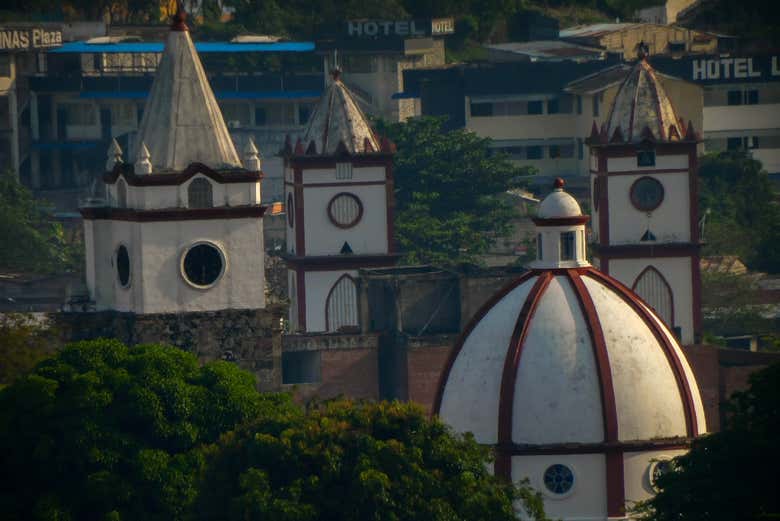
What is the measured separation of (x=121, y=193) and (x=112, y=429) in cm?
1097

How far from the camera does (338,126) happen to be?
358ft

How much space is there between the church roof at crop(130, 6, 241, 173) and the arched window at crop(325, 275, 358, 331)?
19614mm

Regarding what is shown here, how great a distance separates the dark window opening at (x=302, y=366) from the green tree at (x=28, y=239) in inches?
1188

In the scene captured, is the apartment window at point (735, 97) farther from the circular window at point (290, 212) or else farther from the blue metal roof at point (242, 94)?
the circular window at point (290, 212)

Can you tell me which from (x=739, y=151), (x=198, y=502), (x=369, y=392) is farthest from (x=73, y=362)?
(x=739, y=151)

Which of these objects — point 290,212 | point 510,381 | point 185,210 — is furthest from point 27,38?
point 510,381

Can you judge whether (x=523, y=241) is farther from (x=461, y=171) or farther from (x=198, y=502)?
(x=198, y=502)

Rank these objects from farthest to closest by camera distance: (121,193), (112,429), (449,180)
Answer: (449,180) → (121,193) → (112,429)

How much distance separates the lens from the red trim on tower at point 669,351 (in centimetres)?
8075

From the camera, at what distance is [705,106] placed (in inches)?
5979

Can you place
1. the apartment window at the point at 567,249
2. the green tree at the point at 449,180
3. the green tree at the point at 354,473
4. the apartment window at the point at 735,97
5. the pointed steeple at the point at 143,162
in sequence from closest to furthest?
1. the green tree at the point at 354,473
2. the apartment window at the point at 567,249
3. the pointed steeple at the point at 143,162
4. the green tree at the point at 449,180
5. the apartment window at the point at 735,97

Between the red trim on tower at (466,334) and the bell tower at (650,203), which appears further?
the bell tower at (650,203)

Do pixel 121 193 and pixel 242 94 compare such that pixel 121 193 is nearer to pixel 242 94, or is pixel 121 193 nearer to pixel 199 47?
pixel 242 94

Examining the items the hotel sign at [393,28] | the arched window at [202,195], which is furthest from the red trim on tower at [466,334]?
the hotel sign at [393,28]
